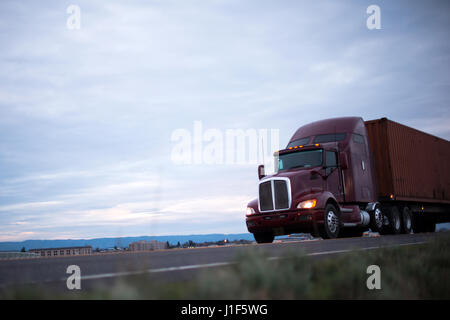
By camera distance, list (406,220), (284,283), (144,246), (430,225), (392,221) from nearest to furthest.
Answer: (284,283)
(144,246)
(392,221)
(406,220)
(430,225)

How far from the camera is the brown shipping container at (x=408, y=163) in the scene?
17.6 meters

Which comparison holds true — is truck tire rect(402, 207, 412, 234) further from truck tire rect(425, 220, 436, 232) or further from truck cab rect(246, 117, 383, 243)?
truck tire rect(425, 220, 436, 232)

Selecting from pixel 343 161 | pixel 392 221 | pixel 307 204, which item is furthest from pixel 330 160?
pixel 392 221

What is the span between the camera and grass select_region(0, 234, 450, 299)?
3.24 metres

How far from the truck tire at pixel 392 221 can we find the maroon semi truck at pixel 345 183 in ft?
0.13

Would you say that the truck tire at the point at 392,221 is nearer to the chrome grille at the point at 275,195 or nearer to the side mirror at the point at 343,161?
the side mirror at the point at 343,161

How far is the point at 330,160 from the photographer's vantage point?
1493cm

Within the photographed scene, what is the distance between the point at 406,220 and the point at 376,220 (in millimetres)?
2957

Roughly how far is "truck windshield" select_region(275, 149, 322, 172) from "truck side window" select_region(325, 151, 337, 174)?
0.25 m

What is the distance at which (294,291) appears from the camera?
12.1 ft

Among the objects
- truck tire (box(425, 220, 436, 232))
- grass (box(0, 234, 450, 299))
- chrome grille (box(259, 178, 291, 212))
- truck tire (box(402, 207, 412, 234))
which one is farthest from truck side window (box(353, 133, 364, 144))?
grass (box(0, 234, 450, 299))

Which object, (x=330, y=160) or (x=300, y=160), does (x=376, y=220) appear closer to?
(x=330, y=160)
